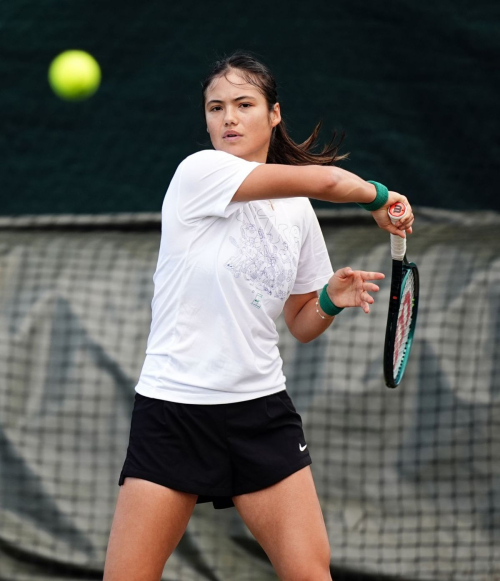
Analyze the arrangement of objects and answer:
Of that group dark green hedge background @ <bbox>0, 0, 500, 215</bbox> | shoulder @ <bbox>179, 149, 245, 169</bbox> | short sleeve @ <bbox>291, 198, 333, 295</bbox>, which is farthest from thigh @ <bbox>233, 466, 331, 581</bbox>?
dark green hedge background @ <bbox>0, 0, 500, 215</bbox>

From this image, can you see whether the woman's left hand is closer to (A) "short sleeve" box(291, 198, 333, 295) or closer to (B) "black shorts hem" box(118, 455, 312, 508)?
(A) "short sleeve" box(291, 198, 333, 295)

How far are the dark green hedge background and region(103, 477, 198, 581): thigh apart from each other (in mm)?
2734

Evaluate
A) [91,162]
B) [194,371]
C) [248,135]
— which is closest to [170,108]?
[91,162]

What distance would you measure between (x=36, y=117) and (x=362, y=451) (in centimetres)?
235

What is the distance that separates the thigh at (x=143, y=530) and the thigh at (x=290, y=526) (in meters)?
0.17

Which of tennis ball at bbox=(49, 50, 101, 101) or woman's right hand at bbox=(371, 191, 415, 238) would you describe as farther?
tennis ball at bbox=(49, 50, 101, 101)

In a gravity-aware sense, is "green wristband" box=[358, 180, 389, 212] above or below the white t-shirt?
above

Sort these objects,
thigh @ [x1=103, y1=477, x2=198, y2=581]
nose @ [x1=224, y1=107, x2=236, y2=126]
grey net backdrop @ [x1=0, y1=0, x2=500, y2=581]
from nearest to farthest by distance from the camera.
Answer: thigh @ [x1=103, y1=477, x2=198, y2=581] < nose @ [x1=224, y1=107, x2=236, y2=126] < grey net backdrop @ [x1=0, y1=0, x2=500, y2=581]

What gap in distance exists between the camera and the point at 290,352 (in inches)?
158

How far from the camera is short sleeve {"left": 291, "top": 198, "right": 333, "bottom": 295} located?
2.37 metres

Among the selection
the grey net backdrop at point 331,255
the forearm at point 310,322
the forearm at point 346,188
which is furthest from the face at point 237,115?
the grey net backdrop at point 331,255

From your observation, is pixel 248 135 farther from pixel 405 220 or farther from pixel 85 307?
pixel 85 307

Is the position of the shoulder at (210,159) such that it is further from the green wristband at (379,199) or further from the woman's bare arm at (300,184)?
the green wristband at (379,199)

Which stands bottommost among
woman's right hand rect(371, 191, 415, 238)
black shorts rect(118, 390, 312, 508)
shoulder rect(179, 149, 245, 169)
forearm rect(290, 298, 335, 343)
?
black shorts rect(118, 390, 312, 508)
